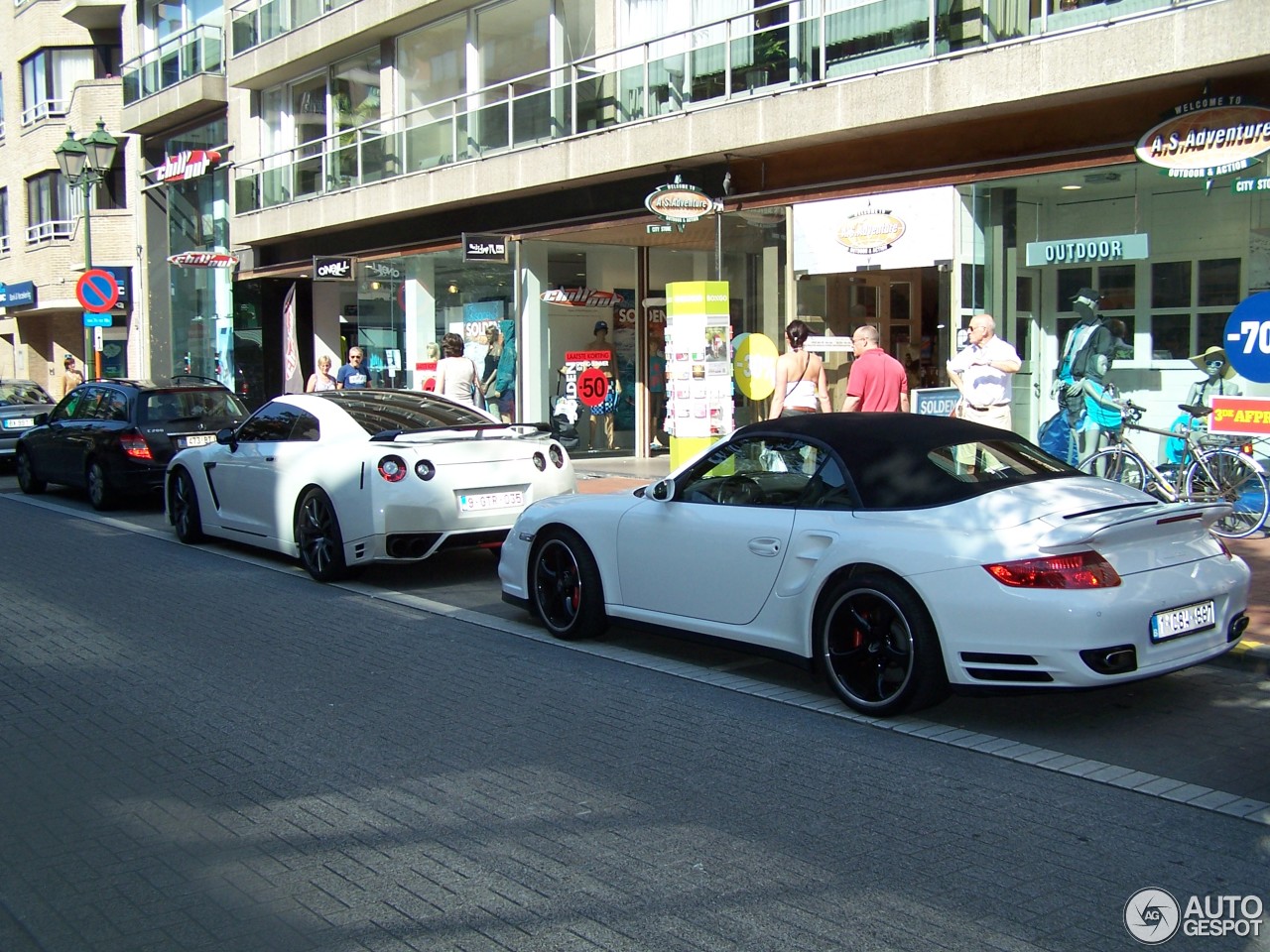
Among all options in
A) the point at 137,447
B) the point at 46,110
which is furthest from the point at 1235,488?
the point at 46,110

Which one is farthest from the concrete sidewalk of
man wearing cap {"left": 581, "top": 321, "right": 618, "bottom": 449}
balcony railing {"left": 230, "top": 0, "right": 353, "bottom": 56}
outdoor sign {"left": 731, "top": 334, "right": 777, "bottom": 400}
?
balcony railing {"left": 230, "top": 0, "right": 353, "bottom": 56}

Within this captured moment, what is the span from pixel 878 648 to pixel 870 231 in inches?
356

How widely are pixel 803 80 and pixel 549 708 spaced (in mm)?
10387

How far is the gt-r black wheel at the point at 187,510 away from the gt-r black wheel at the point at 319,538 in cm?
228

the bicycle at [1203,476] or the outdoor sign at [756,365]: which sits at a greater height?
the outdoor sign at [756,365]

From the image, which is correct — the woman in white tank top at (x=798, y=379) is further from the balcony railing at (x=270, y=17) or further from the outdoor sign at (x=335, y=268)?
the balcony railing at (x=270, y=17)

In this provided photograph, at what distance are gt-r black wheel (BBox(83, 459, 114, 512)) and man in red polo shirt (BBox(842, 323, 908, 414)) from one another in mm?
8927

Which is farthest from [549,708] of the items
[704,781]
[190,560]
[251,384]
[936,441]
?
[251,384]

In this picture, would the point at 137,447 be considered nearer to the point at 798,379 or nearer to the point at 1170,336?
the point at 798,379

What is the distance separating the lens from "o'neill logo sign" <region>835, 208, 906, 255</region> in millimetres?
14031

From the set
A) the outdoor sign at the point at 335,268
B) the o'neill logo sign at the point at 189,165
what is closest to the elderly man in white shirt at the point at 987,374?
the outdoor sign at the point at 335,268

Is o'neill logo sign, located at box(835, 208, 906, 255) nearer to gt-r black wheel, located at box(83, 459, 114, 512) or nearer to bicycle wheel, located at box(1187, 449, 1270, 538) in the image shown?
bicycle wheel, located at box(1187, 449, 1270, 538)

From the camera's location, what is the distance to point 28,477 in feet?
57.8

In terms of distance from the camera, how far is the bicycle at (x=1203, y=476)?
10.8 metres
